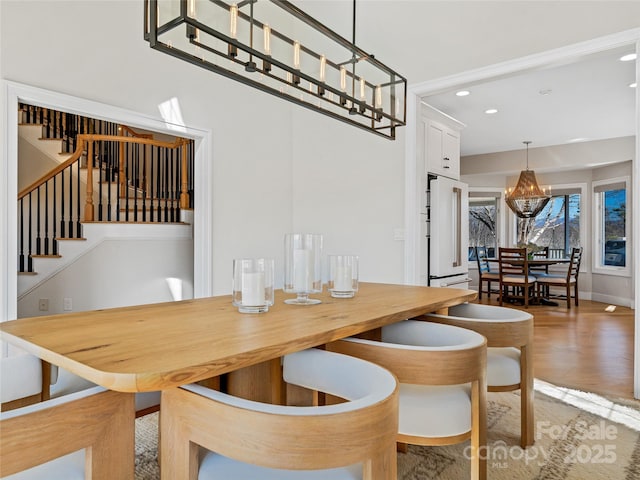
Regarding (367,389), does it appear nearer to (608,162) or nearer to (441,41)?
(441,41)

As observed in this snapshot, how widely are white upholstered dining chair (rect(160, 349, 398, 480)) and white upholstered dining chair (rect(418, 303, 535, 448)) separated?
969 mm

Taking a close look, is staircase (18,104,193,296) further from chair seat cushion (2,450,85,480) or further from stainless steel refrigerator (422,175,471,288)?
chair seat cushion (2,450,85,480)

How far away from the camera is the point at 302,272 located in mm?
1884

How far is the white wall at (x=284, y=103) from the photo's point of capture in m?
2.84

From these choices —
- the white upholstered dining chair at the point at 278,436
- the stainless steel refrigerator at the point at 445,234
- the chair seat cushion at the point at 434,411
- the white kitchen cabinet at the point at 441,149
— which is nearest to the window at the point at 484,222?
the white kitchen cabinet at the point at 441,149

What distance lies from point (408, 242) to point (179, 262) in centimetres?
256

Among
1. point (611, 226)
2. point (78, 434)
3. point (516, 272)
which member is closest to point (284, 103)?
point (78, 434)

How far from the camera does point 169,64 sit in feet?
11.4

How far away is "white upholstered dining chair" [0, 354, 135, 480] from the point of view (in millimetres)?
938

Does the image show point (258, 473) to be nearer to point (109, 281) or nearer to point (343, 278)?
point (343, 278)

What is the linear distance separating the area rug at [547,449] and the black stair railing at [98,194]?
3103 mm

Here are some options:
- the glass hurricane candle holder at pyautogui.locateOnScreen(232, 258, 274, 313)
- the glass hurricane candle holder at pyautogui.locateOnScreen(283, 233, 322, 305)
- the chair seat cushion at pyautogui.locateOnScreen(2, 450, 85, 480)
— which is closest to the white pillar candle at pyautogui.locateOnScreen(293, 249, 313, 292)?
the glass hurricane candle holder at pyautogui.locateOnScreen(283, 233, 322, 305)

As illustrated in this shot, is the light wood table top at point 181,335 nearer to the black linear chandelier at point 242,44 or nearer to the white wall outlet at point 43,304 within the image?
the black linear chandelier at point 242,44

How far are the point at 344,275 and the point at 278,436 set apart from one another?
1256 mm
